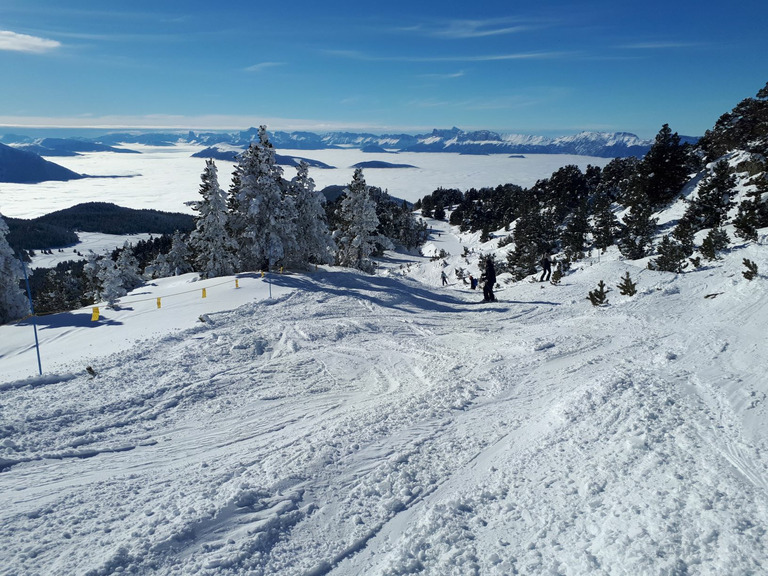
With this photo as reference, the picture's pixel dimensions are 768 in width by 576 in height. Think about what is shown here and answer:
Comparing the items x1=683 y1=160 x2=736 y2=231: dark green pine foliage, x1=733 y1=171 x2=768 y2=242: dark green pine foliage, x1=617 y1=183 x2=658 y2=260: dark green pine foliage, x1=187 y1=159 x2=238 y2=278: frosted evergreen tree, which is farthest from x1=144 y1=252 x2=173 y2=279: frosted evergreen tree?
x1=733 y1=171 x2=768 y2=242: dark green pine foliage

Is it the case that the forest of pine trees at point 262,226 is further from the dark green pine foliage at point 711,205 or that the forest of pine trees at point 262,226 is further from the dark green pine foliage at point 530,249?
the dark green pine foliage at point 711,205

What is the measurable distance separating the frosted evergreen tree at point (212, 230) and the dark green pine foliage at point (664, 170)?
121 ft

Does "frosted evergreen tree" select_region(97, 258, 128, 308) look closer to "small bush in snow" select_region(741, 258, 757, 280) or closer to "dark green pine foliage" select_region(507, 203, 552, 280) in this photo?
"dark green pine foliage" select_region(507, 203, 552, 280)

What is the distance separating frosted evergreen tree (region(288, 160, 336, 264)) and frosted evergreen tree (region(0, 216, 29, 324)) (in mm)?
17466

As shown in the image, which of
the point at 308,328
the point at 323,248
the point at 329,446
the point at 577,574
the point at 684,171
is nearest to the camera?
the point at 577,574

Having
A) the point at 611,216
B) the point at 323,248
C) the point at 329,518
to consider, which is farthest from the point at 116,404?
the point at 611,216

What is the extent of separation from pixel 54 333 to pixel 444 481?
1650 centimetres

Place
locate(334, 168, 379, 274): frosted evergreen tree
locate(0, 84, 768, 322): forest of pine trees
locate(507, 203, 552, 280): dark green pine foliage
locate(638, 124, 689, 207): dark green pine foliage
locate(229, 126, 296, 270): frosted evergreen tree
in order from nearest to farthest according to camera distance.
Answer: locate(0, 84, 768, 322): forest of pine trees → locate(229, 126, 296, 270): frosted evergreen tree → locate(507, 203, 552, 280): dark green pine foliage → locate(334, 168, 379, 274): frosted evergreen tree → locate(638, 124, 689, 207): dark green pine foliage

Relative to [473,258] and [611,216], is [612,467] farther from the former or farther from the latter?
[473,258]

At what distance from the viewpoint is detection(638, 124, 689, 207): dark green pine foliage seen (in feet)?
126

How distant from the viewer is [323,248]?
33125mm

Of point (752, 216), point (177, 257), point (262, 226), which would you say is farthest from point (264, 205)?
point (177, 257)

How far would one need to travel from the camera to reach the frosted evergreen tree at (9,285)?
86.0 ft

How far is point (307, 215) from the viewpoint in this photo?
32469 mm
